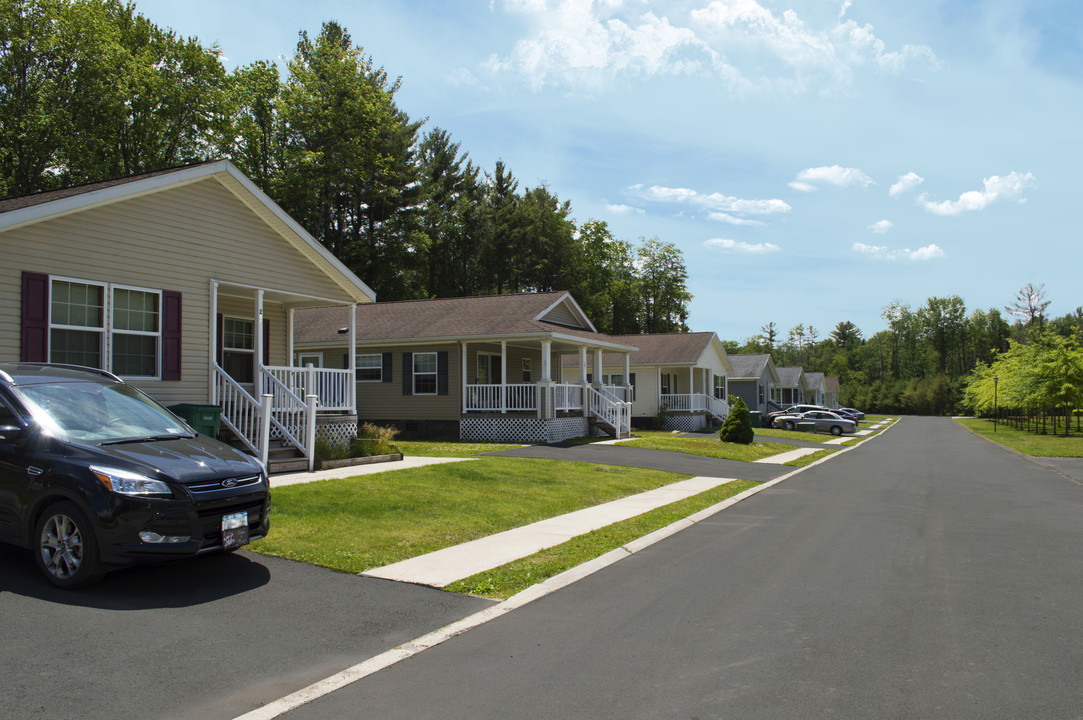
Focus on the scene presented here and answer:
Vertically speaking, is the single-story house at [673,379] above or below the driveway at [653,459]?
above

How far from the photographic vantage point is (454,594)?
23.0ft

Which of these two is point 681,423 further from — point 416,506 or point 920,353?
point 920,353

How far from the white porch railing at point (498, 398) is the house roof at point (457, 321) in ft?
6.43

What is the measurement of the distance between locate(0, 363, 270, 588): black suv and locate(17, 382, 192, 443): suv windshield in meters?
0.02

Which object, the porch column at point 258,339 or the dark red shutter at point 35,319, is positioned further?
the porch column at point 258,339

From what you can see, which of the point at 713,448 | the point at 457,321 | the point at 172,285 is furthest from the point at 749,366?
the point at 172,285

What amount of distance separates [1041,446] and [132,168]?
4325cm

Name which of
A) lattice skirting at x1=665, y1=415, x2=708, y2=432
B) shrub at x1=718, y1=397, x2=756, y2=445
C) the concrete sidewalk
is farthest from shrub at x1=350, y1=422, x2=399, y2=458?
lattice skirting at x1=665, y1=415, x2=708, y2=432

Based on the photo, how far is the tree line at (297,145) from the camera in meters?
32.9

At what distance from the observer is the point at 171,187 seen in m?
13.7

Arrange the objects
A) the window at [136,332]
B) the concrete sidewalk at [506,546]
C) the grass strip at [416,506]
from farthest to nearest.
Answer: the window at [136,332], the grass strip at [416,506], the concrete sidewalk at [506,546]

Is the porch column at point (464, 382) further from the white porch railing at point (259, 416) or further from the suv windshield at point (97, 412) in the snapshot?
the suv windshield at point (97, 412)

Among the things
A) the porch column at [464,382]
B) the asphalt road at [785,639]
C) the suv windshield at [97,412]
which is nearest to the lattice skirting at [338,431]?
the suv windshield at [97,412]

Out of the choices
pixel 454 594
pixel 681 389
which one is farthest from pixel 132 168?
pixel 454 594
